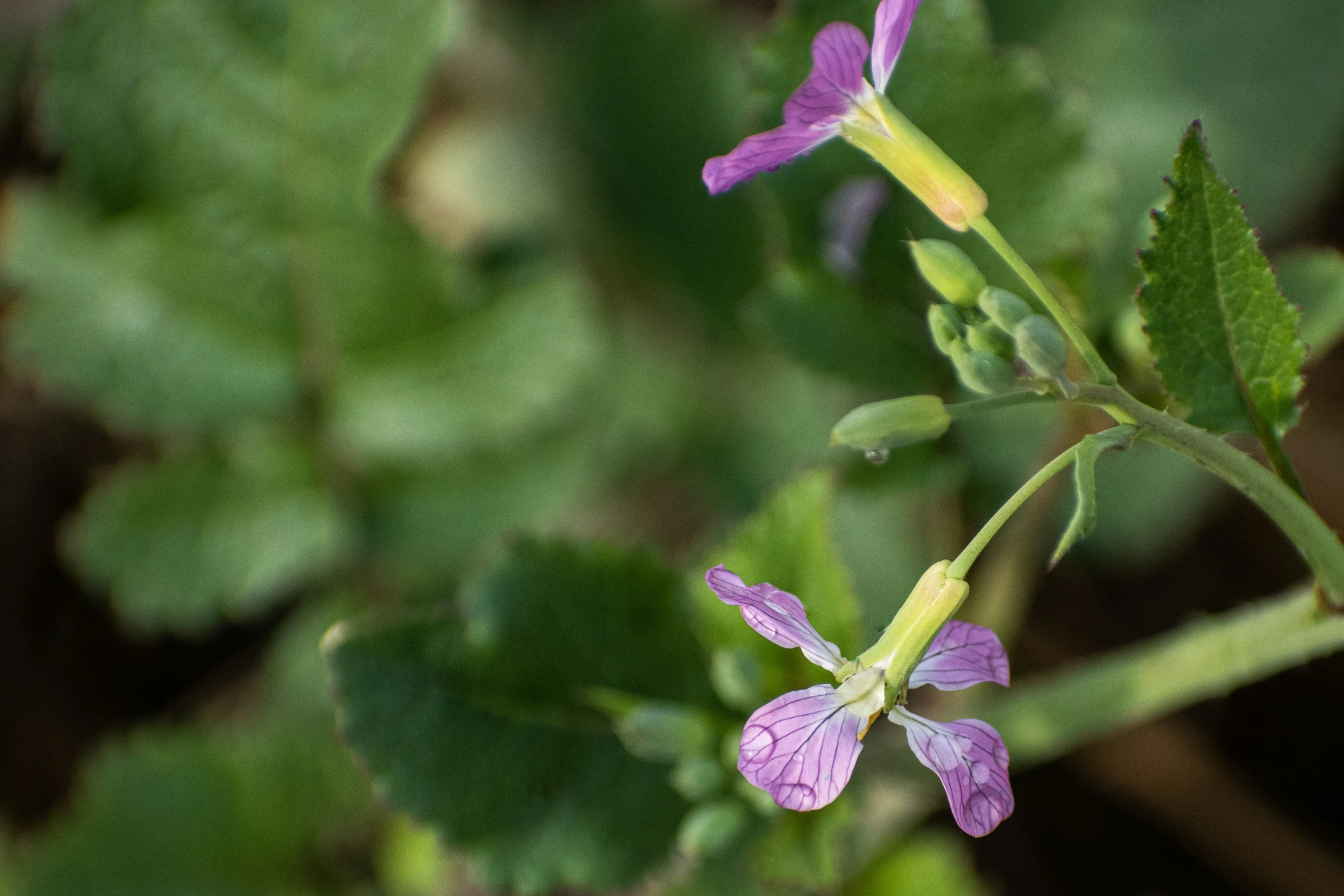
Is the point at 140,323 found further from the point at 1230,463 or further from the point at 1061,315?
the point at 1230,463

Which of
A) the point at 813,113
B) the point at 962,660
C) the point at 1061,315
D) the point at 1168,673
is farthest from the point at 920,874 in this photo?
the point at 813,113

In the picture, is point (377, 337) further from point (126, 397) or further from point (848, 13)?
point (848, 13)

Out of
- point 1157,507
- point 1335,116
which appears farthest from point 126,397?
point 1335,116

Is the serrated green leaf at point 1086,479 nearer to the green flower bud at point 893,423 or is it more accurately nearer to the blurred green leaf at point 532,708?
the green flower bud at point 893,423

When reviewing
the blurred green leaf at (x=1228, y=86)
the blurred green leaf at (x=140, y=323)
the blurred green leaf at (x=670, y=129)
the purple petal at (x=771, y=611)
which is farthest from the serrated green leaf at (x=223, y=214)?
the blurred green leaf at (x=1228, y=86)

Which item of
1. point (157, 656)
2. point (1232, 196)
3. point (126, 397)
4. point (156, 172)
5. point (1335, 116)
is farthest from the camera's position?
point (157, 656)
